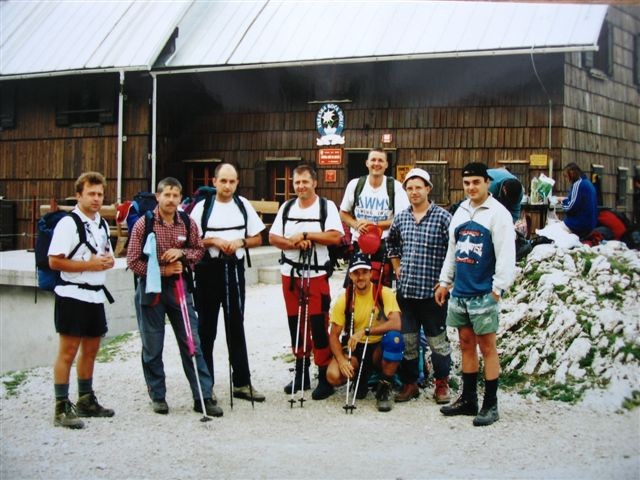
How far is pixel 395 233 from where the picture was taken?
5922 mm

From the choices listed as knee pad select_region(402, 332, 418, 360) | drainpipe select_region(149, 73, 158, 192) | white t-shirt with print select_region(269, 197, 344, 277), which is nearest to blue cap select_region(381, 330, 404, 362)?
knee pad select_region(402, 332, 418, 360)

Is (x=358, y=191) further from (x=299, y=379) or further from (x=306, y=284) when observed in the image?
(x=299, y=379)

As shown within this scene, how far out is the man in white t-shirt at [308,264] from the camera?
585cm

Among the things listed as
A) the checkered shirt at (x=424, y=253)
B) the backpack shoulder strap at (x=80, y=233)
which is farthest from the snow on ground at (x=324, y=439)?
the backpack shoulder strap at (x=80, y=233)

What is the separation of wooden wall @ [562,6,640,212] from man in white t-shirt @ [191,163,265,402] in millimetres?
9057

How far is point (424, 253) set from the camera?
568 centimetres

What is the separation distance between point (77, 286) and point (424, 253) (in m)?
2.71

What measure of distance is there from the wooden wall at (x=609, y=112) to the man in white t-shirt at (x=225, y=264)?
906 cm

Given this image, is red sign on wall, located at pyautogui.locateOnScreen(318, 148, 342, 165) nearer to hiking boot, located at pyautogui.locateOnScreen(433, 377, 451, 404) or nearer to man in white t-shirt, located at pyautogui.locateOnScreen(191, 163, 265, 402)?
man in white t-shirt, located at pyautogui.locateOnScreen(191, 163, 265, 402)

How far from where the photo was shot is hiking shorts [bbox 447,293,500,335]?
5102 millimetres

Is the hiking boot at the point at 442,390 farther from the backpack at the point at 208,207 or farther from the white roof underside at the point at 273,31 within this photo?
the white roof underside at the point at 273,31

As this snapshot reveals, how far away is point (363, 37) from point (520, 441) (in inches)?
440

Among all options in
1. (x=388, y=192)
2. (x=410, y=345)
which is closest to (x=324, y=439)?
(x=410, y=345)

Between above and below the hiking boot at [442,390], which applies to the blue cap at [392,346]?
Answer: above
